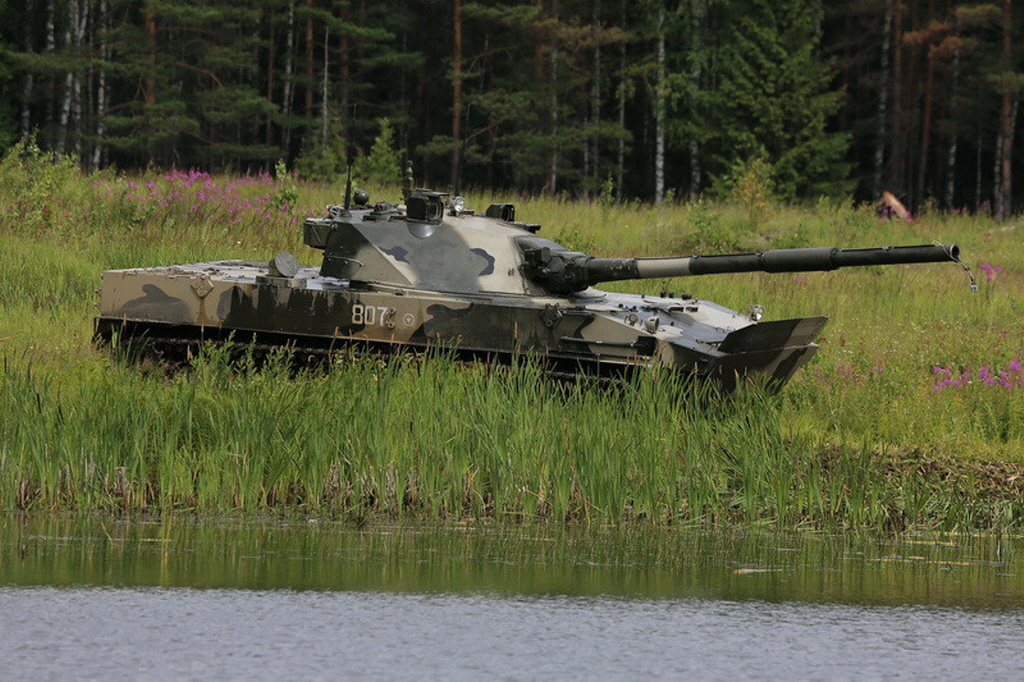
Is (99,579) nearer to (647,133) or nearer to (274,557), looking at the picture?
(274,557)

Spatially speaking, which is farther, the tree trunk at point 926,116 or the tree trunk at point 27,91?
the tree trunk at point 926,116

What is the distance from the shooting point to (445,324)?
1470 cm

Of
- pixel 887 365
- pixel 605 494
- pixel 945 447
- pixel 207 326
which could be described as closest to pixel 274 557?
pixel 605 494

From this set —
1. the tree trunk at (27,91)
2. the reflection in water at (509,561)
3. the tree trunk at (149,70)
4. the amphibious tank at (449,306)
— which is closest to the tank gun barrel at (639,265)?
the amphibious tank at (449,306)

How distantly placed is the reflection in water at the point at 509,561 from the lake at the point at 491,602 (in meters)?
0.02

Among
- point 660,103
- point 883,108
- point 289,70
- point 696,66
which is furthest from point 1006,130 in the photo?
point 289,70

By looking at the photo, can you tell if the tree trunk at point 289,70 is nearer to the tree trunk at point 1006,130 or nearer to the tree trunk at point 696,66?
the tree trunk at point 696,66

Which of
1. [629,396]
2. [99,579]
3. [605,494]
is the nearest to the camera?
[99,579]

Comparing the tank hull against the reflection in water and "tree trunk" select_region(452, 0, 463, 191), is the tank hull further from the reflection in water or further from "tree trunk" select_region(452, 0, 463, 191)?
"tree trunk" select_region(452, 0, 463, 191)

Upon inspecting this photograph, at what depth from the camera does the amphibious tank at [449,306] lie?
1412 cm

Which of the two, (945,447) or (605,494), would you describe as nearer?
(605,494)

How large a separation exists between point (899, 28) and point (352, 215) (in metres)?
30.1

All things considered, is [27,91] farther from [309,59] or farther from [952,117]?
[952,117]

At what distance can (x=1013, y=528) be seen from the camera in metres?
10.5
